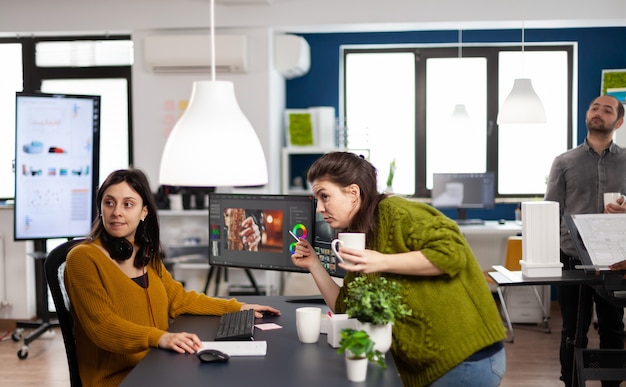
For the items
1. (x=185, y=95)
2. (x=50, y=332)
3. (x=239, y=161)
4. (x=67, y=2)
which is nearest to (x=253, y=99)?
(x=185, y=95)

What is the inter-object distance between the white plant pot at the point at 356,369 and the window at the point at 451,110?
5.10 meters

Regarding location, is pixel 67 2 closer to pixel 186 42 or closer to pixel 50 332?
pixel 186 42

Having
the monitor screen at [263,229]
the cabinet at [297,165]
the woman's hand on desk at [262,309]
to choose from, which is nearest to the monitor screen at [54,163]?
the cabinet at [297,165]

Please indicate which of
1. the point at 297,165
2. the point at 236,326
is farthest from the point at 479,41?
the point at 236,326

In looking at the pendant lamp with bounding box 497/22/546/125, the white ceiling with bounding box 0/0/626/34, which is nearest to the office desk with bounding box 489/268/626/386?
the pendant lamp with bounding box 497/22/546/125

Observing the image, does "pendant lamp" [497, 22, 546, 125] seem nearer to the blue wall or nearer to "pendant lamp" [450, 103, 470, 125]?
"pendant lamp" [450, 103, 470, 125]

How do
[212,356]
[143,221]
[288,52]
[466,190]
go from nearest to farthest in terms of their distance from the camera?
[212,356] → [143,221] → [288,52] → [466,190]

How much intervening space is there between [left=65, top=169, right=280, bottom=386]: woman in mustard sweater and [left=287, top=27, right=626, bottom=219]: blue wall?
4.36 metres

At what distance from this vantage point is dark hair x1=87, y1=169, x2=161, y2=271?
269 cm

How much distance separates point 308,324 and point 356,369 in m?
0.43

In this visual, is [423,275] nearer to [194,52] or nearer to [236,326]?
[236,326]

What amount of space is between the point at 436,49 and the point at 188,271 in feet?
Result: 10.1

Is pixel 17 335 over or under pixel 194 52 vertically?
under

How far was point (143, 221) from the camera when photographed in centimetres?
275
